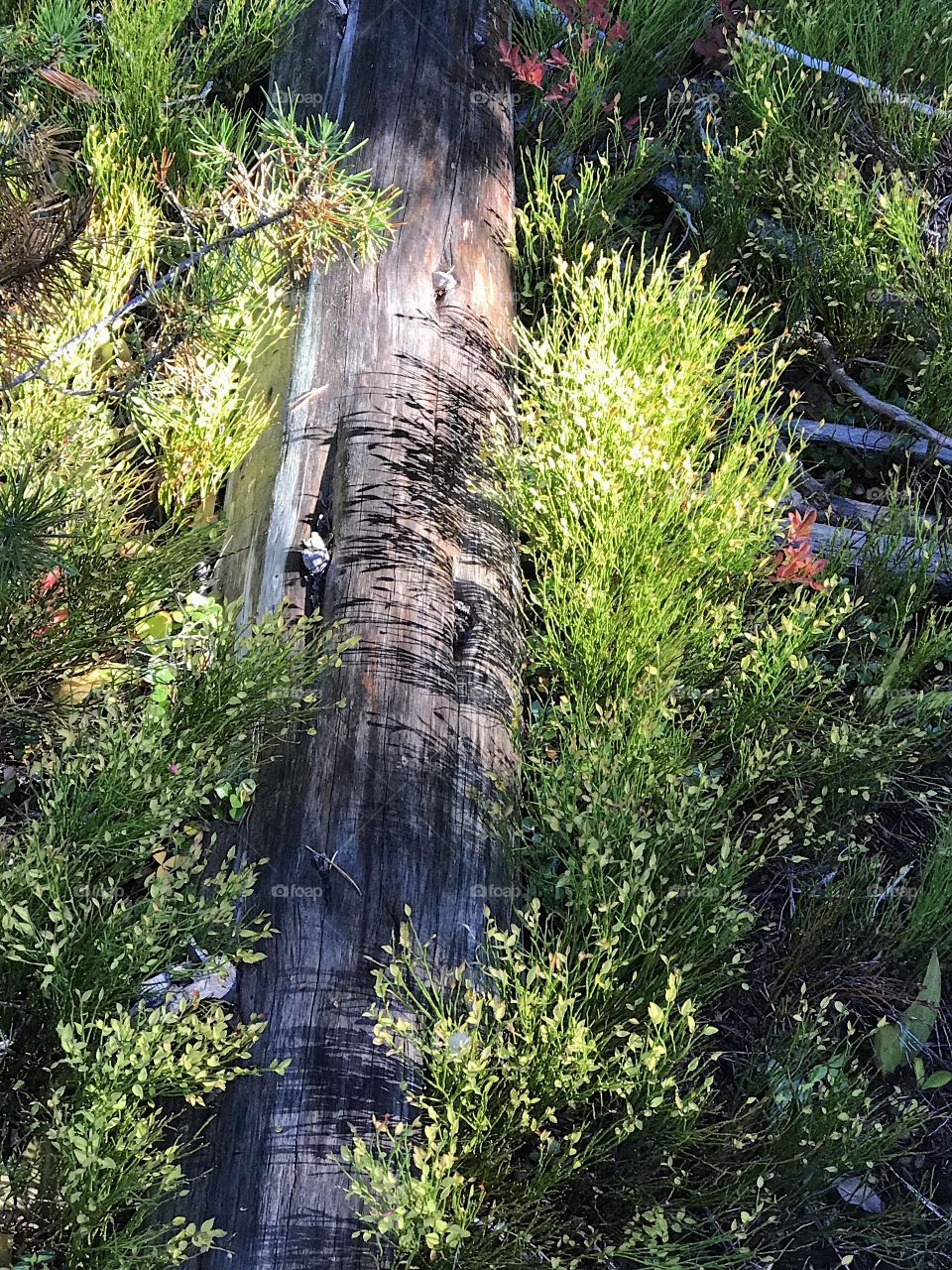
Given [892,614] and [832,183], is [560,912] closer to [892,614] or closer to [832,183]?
[892,614]

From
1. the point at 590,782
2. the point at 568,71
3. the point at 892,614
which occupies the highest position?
the point at 568,71

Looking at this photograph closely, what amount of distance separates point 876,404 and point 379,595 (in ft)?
7.01

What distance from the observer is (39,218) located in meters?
2.26

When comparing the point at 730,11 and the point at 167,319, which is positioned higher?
the point at 730,11

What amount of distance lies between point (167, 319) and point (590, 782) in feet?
5.45

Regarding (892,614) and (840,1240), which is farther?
(892,614)

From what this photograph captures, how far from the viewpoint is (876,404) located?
12.3ft

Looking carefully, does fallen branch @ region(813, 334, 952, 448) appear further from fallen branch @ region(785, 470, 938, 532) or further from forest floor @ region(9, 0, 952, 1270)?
fallen branch @ region(785, 470, 938, 532)

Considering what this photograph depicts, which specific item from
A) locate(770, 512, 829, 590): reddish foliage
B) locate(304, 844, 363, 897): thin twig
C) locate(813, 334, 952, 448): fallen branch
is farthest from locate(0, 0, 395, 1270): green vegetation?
locate(813, 334, 952, 448): fallen branch

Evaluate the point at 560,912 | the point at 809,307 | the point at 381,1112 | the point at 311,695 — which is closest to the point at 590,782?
the point at 560,912

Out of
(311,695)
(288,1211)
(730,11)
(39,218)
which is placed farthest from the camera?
(730,11)

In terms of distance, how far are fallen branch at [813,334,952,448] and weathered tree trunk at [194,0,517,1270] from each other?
4.15ft

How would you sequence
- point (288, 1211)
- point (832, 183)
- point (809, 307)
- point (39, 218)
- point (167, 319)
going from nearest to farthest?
point (288, 1211) < point (39, 218) < point (167, 319) < point (832, 183) < point (809, 307)

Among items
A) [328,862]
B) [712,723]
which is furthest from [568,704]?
[328,862]
